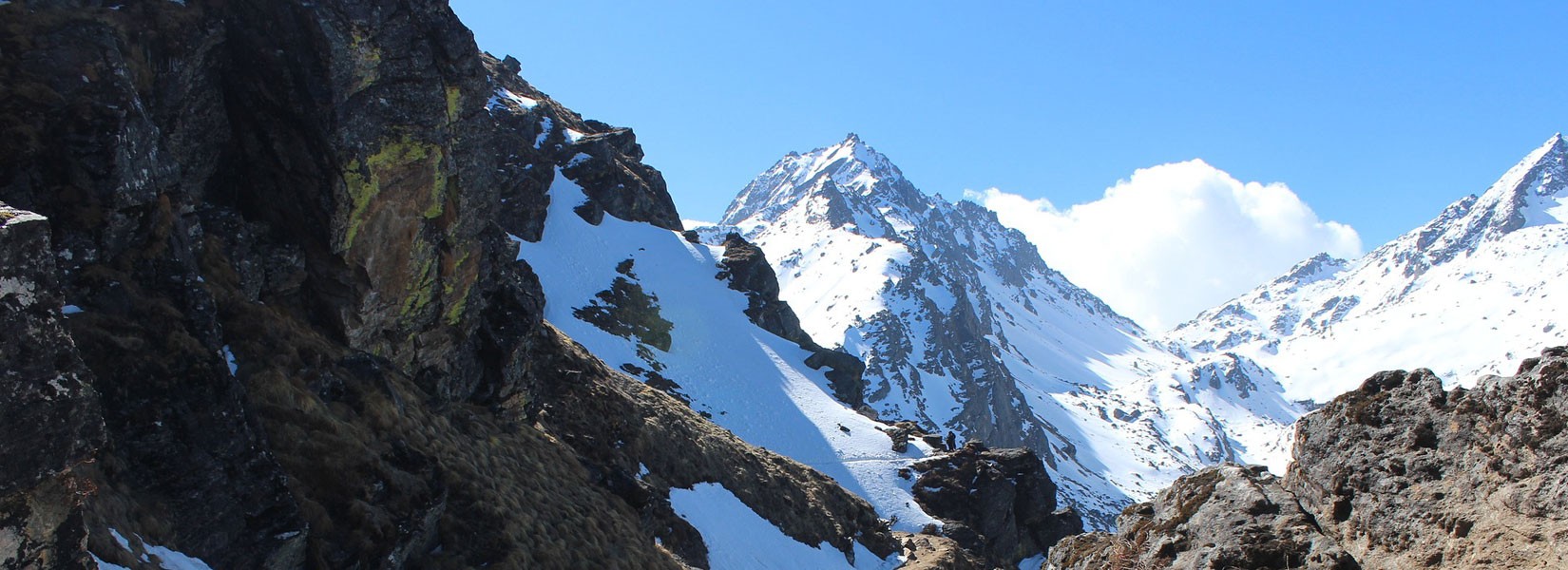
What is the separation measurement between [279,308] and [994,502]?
51.1m

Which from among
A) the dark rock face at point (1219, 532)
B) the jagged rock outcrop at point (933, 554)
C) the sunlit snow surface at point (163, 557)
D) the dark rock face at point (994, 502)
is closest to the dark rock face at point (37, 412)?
the sunlit snow surface at point (163, 557)

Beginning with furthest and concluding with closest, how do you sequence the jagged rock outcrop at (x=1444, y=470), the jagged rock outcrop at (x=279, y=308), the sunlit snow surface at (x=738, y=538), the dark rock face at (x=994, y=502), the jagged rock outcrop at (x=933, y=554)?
the dark rock face at (x=994, y=502)
the jagged rock outcrop at (x=933, y=554)
the sunlit snow surface at (x=738, y=538)
the jagged rock outcrop at (x=279, y=308)
the jagged rock outcrop at (x=1444, y=470)

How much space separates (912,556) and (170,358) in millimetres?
40494

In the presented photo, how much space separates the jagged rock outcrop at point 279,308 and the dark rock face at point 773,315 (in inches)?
1905

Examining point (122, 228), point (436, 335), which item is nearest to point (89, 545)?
point (122, 228)

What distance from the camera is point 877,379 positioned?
16650 centimetres

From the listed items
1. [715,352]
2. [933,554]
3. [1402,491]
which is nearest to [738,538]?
[933,554]

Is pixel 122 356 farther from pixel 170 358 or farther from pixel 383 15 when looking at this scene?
pixel 383 15

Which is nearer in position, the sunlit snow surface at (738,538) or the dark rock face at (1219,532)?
the dark rock face at (1219,532)

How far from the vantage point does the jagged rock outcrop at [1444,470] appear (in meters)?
6.45

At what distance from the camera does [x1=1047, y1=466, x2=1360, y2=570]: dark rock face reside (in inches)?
319

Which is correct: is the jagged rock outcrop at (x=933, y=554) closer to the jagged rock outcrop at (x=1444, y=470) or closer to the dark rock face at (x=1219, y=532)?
the dark rock face at (x=1219, y=532)

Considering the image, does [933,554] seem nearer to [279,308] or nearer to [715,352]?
[715,352]

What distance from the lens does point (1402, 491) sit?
25.3 ft
